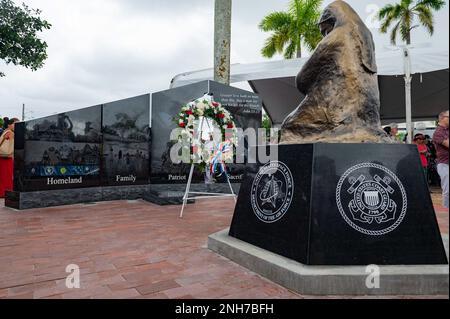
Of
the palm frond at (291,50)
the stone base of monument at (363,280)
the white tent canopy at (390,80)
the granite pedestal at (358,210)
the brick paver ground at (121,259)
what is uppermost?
the palm frond at (291,50)

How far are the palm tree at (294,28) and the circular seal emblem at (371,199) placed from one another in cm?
1943

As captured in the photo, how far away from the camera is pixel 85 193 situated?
7.02 metres

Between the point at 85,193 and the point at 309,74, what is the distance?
568 centimetres

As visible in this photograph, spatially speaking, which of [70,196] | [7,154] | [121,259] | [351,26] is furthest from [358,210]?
[7,154]

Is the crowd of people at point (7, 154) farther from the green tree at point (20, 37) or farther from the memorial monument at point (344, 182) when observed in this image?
the memorial monument at point (344, 182)

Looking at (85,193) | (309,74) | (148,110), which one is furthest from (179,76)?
(309,74)

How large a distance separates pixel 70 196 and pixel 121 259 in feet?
14.0

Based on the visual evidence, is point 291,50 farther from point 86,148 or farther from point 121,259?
point 121,259

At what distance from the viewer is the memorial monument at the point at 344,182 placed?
8.11 ft

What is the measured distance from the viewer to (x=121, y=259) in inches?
123

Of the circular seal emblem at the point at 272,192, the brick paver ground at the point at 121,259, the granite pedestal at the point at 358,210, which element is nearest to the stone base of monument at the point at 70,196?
the brick paver ground at the point at 121,259

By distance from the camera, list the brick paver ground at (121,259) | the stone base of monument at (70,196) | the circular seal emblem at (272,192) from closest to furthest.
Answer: the brick paver ground at (121,259) < the circular seal emblem at (272,192) < the stone base of monument at (70,196)

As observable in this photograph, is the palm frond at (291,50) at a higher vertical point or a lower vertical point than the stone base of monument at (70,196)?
higher

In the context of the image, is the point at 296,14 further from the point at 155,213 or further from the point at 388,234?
the point at 388,234
